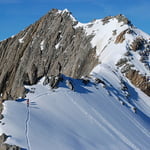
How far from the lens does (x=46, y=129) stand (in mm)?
30062

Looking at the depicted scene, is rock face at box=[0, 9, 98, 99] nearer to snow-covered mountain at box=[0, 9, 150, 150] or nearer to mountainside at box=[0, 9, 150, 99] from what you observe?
mountainside at box=[0, 9, 150, 99]

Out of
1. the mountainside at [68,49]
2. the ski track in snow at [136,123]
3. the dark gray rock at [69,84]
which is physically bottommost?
the ski track in snow at [136,123]

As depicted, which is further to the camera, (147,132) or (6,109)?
(147,132)

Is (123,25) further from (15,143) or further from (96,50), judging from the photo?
(15,143)

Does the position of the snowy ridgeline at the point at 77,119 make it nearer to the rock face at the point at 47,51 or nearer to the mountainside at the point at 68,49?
the mountainside at the point at 68,49

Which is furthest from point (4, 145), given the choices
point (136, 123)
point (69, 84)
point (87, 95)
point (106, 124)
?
point (136, 123)

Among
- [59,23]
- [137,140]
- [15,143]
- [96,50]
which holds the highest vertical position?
[59,23]

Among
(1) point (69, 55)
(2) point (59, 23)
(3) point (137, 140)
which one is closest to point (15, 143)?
(3) point (137, 140)

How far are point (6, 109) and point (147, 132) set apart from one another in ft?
56.2

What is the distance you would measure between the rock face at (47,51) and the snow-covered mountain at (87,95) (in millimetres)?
296

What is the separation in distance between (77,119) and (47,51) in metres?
56.1

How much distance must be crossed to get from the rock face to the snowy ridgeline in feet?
77.7

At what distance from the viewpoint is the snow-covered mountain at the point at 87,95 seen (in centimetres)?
3011

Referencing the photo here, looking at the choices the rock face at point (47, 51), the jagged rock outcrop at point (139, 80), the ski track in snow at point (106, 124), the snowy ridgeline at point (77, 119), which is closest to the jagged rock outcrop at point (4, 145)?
the snowy ridgeline at point (77, 119)
